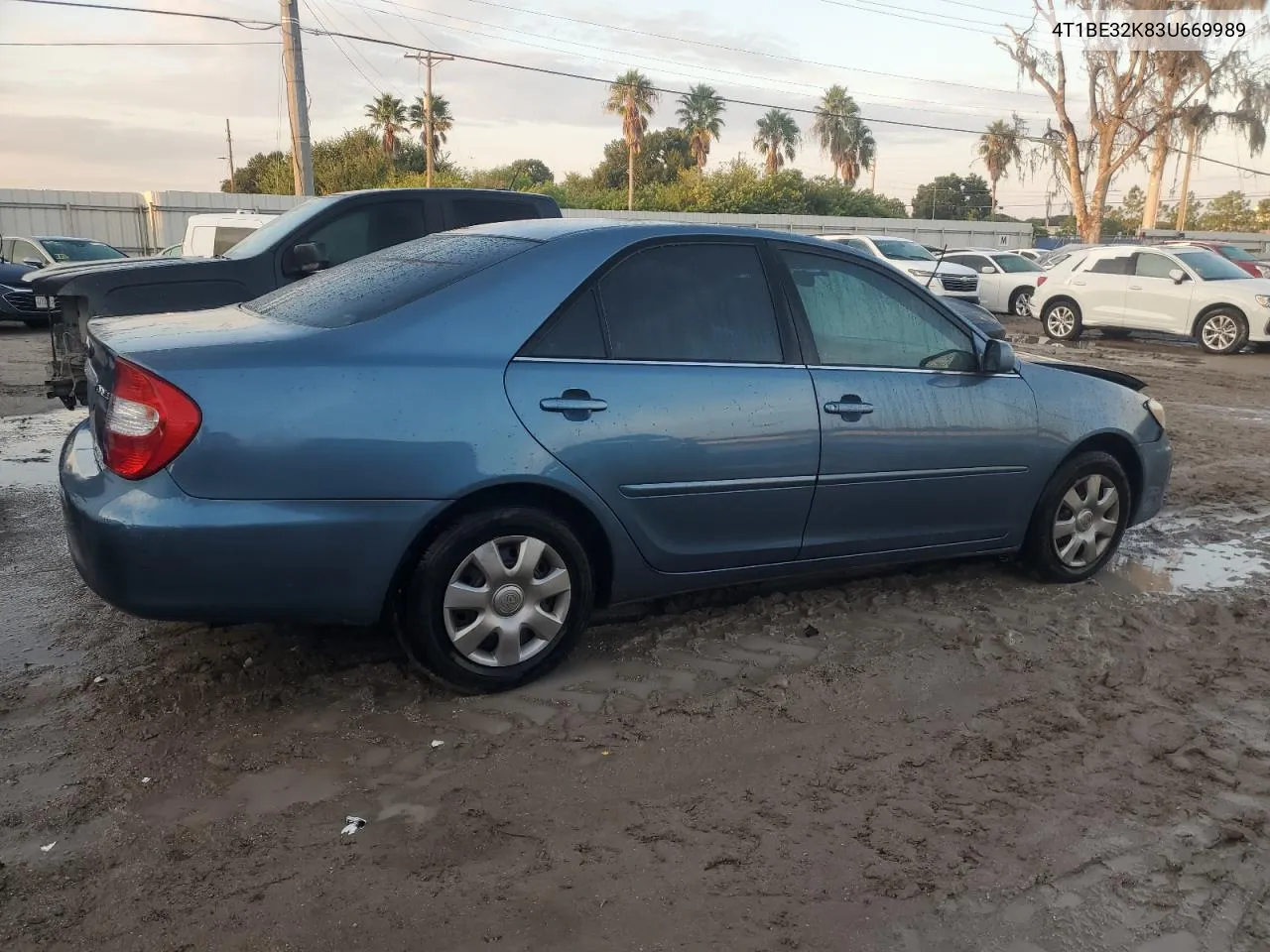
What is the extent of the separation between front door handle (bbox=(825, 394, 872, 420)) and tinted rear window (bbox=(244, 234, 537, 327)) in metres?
1.31

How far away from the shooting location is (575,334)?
3.61m

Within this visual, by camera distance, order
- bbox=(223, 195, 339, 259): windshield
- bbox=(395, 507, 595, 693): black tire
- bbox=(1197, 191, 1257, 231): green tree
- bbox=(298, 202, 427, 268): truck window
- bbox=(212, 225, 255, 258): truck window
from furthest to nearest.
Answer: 1. bbox=(1197, 191, 1257, 231): green tree
2. bbox=(212, 225, 255, 258): truck window
3. bbox=(298, 202, 427, 268): truck window
4. bbox=(223, 195, 339, 259): windshield
5. bbox=(395, 507, 595, 693): black tire

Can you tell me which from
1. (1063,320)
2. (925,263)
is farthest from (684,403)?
(925,263)

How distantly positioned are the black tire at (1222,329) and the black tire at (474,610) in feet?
49.6

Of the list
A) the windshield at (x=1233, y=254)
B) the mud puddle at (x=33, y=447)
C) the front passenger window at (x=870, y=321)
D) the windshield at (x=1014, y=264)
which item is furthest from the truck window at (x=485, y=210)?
the windshield at (x=1233, y=254)

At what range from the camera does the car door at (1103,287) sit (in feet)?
55.1

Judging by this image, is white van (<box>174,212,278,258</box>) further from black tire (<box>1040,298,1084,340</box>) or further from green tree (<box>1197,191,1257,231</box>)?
green tree (<box>1197,191,1257,231</box>)

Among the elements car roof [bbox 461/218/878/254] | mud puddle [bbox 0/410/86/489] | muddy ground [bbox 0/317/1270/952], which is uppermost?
car roof [bbox 461/218/878/254]

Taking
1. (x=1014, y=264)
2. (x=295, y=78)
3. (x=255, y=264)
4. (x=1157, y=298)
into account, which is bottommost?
(x=1157, y=298)

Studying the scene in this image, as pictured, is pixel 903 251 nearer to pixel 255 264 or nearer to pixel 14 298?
pixel 14 298

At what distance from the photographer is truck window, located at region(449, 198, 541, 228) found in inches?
308

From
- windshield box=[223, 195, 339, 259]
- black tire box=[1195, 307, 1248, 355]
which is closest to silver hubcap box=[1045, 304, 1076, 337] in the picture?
black tire box=[1195, 307, 1248, 355]

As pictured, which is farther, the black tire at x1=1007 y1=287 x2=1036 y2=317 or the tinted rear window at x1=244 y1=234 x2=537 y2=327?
the black tire at x1=1007 y1=287 x2=1036 y2=317

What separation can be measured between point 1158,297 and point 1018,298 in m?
5.19
